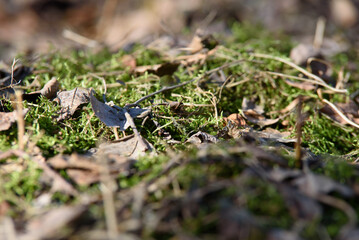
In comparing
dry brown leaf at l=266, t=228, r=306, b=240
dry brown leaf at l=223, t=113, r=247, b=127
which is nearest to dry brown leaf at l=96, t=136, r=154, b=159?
dry brown leaf at l=223, t=113, r=247, b=127

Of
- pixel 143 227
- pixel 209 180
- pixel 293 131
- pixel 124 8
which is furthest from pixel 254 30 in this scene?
pixel 124 8

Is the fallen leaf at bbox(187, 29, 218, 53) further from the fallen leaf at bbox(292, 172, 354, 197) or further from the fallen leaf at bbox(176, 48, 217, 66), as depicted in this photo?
the fallen leaf at bbox(292, 172, 354, 197)

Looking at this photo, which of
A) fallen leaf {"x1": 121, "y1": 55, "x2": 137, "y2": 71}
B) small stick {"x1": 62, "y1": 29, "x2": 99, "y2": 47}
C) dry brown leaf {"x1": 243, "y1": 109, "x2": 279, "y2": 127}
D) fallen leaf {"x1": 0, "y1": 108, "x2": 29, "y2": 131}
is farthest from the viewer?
small stick {"x1": 62, "y1": 29, "x2": 99, "y2": 47}

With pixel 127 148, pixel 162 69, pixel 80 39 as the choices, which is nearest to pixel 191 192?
pixel 127 148

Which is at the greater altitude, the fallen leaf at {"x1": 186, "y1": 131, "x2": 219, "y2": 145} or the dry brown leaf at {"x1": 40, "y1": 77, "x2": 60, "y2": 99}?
the dry brown leaf at {"x1": 40, "y1": 77, "x2": 60, "y2": 99}

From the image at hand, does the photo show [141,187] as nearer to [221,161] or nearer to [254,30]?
[221,161]

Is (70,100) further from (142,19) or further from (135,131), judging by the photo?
(142,19)

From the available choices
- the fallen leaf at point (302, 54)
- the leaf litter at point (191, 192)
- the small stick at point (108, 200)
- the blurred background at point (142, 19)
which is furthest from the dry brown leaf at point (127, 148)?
the blurred background at point (142, 19)

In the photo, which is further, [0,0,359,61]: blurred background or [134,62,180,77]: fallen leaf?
[0,0,359,61]: blurred background
